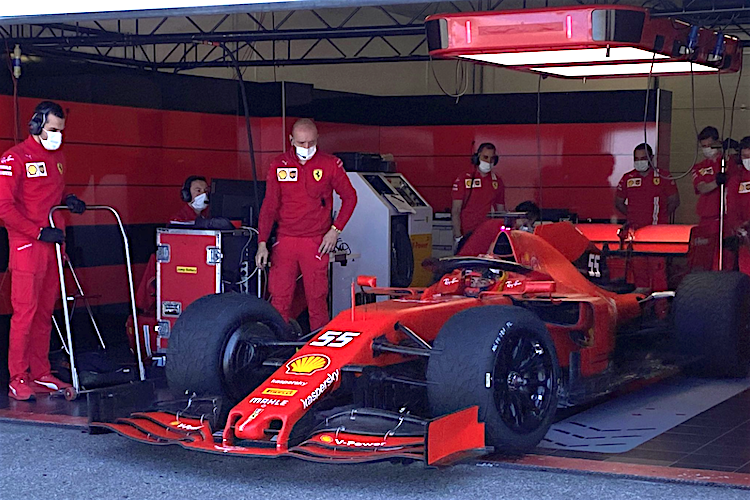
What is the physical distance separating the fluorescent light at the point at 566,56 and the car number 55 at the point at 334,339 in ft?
7.55

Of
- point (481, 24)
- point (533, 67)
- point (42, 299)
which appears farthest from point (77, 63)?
point (481, 24)

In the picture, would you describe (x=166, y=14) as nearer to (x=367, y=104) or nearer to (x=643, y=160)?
(x=643, y=160)

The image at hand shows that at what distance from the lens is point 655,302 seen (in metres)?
7.67

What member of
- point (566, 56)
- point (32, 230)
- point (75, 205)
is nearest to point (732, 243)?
point (566, 56)

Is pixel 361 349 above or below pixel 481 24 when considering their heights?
below

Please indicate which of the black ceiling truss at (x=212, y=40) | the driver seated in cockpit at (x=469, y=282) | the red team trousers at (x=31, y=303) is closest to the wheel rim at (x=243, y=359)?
the driver seated in cockpit at (x=469, y=282)

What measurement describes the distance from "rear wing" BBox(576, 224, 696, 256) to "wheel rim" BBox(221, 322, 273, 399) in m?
3.51

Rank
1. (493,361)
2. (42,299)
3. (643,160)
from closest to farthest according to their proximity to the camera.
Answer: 1. (493,361)
2. (42,299)
3. (643,160)

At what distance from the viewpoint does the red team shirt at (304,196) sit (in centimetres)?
803

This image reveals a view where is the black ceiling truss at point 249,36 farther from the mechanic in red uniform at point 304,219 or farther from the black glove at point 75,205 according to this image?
the black glove at point 75,205

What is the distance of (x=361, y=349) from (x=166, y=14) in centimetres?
176

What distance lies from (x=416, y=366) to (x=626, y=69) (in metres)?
3.69

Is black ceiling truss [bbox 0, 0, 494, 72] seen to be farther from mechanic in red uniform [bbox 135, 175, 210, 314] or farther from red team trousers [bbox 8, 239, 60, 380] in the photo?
red team trousers [bbox 8, 239, 60, 380]

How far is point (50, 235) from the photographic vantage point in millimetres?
6949
